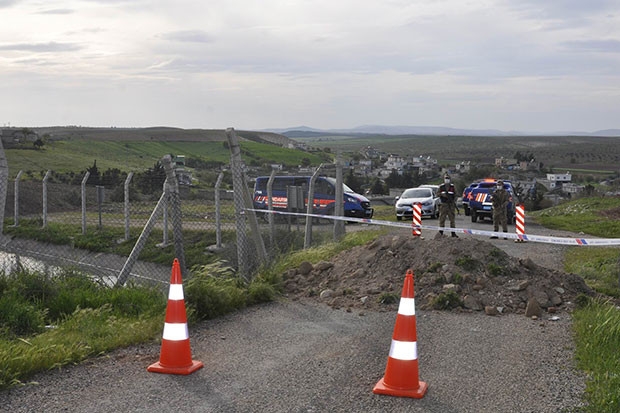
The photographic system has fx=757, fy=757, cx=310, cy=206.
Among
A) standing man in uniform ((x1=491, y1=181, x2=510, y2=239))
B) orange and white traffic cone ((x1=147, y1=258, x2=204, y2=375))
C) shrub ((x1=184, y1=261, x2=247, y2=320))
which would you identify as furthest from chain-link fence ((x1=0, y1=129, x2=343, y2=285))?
standing man in uniform ((x1=491, y1=181, x2=510, y2=239))

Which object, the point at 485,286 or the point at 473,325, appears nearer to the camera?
the point at 473,325

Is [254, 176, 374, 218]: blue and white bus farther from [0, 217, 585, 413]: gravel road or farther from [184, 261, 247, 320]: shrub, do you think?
[0, 217, 585, 413]: gravel road

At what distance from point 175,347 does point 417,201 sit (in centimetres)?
2458

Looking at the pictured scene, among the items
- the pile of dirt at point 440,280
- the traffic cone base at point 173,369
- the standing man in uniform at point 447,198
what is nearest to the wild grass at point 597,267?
the pile of dirt at point 440,280

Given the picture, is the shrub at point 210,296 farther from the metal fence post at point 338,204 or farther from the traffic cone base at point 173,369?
the metal fence post at point 338,204

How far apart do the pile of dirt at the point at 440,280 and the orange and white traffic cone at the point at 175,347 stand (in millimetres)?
3089

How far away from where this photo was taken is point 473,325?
8.57 m

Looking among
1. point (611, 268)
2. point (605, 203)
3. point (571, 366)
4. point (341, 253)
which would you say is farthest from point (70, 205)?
point (605, 203)

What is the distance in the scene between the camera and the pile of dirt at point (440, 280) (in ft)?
31.0

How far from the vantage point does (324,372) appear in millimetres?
6609

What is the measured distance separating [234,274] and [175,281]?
12.5ft

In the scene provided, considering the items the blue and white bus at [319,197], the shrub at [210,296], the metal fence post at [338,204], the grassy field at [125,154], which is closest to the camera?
the shrub at [210,296]

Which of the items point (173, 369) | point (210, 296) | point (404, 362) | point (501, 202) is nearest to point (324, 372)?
point (404, 362)

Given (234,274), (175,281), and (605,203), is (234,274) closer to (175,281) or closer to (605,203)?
(175,281)
